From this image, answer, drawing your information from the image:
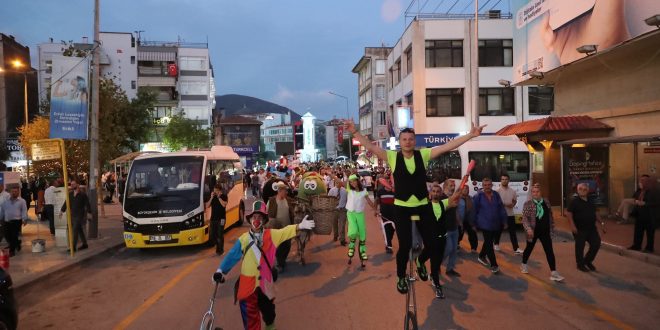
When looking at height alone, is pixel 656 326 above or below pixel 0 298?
below

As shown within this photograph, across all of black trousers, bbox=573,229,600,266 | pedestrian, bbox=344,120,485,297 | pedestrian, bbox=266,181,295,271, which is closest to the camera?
pedestrian, bbox=344,120,485,297

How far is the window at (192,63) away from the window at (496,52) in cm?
3945

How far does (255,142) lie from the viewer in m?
101

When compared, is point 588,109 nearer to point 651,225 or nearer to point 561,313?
point 651,225

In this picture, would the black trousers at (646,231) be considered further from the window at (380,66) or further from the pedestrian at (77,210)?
the window at (380,66)

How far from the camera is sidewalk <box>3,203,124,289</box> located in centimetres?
Result: 1008

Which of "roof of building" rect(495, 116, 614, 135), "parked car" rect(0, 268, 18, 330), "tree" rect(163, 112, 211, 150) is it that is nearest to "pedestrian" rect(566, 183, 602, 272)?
"parked car" rect(0, 268, 18, 330)

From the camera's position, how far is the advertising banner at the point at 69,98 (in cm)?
1279

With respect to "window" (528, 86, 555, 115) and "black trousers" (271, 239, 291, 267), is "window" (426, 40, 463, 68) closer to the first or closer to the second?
"window" (528, 86, 555, 115)

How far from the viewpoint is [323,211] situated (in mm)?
10797

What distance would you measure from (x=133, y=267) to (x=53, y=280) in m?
1.69

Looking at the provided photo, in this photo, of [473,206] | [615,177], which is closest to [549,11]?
[615,177]

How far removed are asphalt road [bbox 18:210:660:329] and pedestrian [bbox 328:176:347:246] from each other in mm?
1300

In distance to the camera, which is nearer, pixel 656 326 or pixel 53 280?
pixel 656 326
